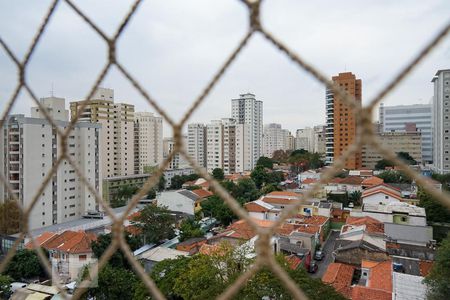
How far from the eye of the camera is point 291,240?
18.1 feet

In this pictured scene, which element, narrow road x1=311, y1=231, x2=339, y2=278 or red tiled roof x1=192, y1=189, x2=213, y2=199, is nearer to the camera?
narrow road x1=311, y1=231, x2=339, y2=278

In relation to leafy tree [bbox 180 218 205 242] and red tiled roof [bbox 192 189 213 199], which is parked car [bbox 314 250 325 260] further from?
red tiled roof [bbox 192 189 213 199]

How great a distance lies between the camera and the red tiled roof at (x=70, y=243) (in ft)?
Answer: 15.6

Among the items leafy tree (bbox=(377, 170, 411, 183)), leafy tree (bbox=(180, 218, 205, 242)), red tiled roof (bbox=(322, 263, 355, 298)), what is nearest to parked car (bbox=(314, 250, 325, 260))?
red tiled roof (bbox=(322, 263, 355, 298))

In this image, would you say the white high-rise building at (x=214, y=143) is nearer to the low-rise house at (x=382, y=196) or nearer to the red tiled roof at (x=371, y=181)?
the red tiled roof at (x=371, y=181)

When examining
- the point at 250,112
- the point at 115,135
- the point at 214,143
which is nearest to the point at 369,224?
the point at 115,135

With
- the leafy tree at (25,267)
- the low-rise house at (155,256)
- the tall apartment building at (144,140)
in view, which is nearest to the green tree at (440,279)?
the low-rise house at (155,256)

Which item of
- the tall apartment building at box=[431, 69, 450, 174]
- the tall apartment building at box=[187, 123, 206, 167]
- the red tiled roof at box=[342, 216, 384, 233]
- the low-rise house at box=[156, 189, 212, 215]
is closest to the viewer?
the red tiled roof at box=[342, 216, 384, 233]

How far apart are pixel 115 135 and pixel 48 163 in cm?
549

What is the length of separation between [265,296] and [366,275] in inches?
78.8

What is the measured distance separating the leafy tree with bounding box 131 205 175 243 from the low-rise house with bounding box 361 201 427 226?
4077mm

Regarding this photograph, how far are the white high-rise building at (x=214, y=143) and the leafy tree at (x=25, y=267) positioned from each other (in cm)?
1110

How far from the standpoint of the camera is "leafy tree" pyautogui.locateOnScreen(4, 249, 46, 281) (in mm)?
4488

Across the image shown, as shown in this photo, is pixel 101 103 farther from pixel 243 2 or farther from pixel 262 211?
pixel 243 2
